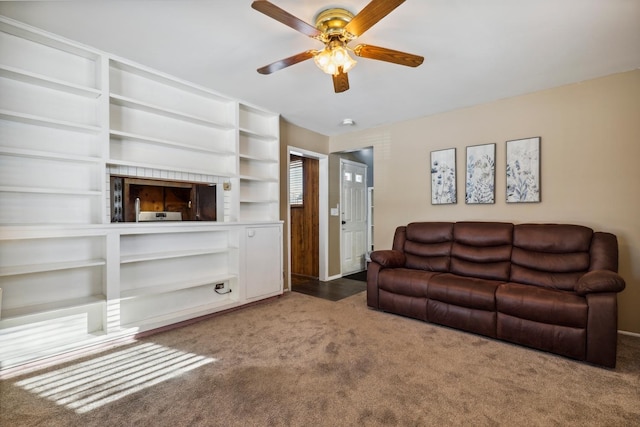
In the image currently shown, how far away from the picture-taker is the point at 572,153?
304 cm

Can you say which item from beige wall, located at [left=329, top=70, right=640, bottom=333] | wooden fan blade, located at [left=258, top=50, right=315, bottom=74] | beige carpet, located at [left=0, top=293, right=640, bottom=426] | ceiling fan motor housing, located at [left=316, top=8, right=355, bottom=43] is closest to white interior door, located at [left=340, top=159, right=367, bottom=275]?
beige wall, located at [left=329, top=70, right=640, bottom=333]

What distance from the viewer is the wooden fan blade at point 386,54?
200cm

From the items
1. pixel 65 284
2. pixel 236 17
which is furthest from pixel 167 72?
pixel 65 284

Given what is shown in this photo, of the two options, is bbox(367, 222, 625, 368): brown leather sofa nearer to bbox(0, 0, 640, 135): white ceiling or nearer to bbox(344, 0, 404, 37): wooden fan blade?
bbox(0, 0, 640, 135): white ceiling

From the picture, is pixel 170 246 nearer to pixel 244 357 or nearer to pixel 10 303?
pixel 10 303

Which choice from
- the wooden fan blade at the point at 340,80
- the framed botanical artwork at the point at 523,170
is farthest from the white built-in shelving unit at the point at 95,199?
the framed botanical artwork at the point at 523,170

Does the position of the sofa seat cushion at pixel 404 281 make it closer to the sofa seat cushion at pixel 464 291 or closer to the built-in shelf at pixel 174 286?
the sofa seat cushion at pixel 464 291

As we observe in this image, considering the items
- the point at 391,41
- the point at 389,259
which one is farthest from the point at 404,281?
the point at 391,41

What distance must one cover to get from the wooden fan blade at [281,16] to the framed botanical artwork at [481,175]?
101 inches

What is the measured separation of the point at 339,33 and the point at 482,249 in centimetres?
258

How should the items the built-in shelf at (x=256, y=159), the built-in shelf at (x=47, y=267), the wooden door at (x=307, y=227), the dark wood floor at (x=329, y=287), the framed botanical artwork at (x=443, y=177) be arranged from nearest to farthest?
1. the built-in shelf at (x=47, y=267)
2. the built-in shelf at (x=256, y=159)
3. the framed botanical artwork at (x=443, y=177)
4. the dark wood floor at (x=329, y=287)
5. the wooden door at (x=307, y=227)

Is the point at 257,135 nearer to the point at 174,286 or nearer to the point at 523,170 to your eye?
the point at 174,286

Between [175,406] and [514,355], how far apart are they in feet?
7.96

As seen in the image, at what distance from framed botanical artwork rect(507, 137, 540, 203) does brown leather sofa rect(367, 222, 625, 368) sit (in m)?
0.43
